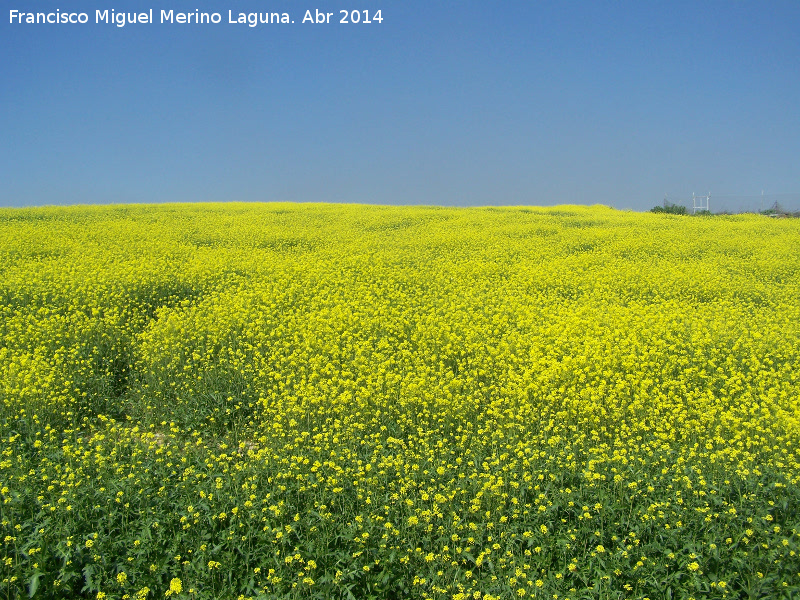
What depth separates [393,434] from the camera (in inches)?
232

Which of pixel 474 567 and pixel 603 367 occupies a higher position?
pixel 603 367

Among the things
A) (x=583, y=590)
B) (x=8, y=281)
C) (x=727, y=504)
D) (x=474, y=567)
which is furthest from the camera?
(x=8, y=281)

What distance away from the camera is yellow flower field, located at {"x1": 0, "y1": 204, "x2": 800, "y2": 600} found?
404cm

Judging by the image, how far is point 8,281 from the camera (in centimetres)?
1045

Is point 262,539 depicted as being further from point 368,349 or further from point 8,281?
point 8,281

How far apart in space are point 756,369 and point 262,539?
612 cm

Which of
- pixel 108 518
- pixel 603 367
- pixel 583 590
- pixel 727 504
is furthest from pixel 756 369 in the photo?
pixel 108 518

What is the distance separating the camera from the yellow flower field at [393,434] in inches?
159

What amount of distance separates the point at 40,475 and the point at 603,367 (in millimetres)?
5861

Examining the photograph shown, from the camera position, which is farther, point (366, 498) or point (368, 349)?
point (368, 349)

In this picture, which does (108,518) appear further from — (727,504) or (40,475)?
(727,504)

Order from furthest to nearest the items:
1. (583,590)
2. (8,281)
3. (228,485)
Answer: (8,281) < (228,485) < (583,590)

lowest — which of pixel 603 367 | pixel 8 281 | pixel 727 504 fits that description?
pixel 727 504

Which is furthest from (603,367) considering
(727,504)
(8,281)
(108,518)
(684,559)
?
(8,281)
